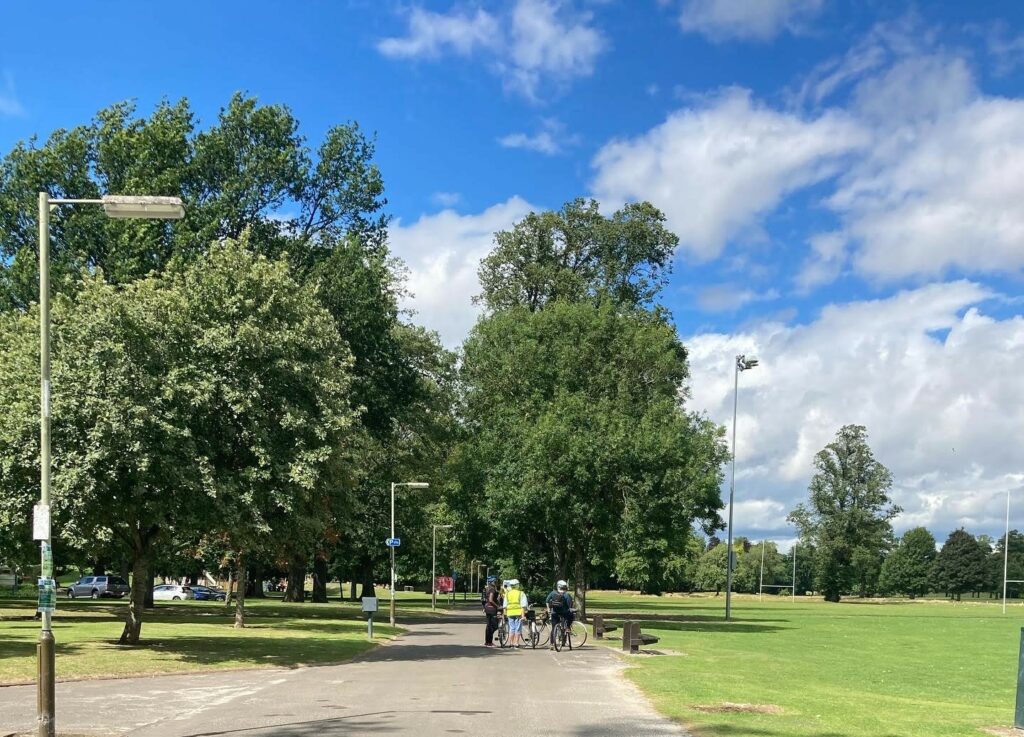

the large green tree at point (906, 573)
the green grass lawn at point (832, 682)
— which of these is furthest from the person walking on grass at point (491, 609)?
the large green tree at point (906, 573)

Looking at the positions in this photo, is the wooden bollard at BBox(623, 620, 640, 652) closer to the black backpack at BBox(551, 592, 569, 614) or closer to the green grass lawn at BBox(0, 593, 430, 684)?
the black backpack at BBox(551, 592, 569, 614)

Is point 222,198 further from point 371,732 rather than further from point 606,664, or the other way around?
point 371,732

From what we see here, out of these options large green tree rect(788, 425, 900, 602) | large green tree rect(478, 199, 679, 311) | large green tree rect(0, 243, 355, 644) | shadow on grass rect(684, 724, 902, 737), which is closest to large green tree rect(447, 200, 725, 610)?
large green tree rect(478, 199, 679, 311)

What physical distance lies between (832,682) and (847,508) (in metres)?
93.3

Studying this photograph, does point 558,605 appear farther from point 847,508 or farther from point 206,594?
point 847,508

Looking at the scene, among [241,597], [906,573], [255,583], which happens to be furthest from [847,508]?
[241,597]

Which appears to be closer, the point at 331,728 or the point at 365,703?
the point at 331,728

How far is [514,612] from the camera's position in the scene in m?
28.4

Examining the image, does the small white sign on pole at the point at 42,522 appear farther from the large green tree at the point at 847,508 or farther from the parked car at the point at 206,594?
the large green tree at the point at 847,508

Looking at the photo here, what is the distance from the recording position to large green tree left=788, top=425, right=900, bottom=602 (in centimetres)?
10762

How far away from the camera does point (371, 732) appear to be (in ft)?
38.4

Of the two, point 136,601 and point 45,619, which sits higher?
point 45,619

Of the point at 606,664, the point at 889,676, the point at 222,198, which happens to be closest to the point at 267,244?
the point at 222,198

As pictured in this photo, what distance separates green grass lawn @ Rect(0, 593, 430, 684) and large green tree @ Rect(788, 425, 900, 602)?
77.7 metres
